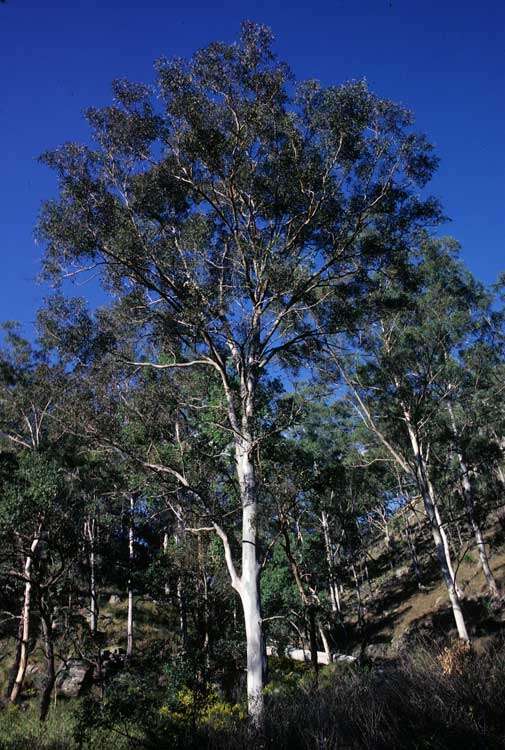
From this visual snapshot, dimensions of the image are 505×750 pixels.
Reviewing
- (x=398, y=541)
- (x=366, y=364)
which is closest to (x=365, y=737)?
(x=366, y=364)

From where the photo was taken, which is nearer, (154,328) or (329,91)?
(329,91)

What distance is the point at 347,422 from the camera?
20703mm

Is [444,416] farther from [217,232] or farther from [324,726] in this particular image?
[324,726]

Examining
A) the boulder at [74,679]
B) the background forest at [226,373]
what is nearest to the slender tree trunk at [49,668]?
the background forest at [226,373]

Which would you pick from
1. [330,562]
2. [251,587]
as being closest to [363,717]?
[251,587]

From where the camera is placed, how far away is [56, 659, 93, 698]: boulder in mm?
16516

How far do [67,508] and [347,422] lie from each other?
38.1 ft

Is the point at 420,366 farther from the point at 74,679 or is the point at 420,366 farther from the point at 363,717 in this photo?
the point at 74,679

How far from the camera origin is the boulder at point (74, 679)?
1652cm

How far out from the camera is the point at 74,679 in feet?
55.7

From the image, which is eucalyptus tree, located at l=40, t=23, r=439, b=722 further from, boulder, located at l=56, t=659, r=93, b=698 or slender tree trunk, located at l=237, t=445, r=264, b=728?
boulder, located at l=56, t=659, r=93, b=698

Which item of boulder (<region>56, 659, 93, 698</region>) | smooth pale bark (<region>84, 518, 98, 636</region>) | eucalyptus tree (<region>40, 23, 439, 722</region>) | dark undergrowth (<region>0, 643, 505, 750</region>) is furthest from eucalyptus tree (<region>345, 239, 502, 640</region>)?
boulder (<region>56, 659, 93, 698</region>)

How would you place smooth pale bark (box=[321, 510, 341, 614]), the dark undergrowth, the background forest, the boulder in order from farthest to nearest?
1. smooth pale bark (box=[321, 510, 341, 614])
2. the boulder
3. the background forest
4. the dark undergrowth

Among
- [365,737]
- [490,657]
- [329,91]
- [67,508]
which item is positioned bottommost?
[365,737]
